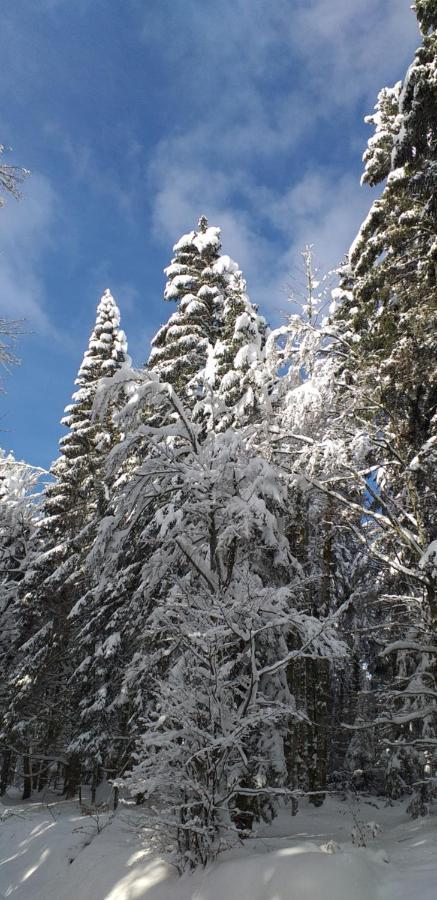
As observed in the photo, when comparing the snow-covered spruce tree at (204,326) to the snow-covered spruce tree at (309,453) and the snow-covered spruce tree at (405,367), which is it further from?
the snow-covered spruce tree at (405,367)

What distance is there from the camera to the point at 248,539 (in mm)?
8750

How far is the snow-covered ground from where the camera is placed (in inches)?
205

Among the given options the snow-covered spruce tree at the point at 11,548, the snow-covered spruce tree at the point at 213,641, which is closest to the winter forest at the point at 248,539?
the snow-covered spruce tree at the point at 213,641

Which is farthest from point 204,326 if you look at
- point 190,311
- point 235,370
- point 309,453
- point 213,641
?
point 213,641

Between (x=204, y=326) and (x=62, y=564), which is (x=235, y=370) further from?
(x=62, y=564)

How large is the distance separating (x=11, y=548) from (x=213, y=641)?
19.7 metres

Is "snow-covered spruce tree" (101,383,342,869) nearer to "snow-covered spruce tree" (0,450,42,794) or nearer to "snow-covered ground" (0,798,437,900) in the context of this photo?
"snow-covered ground" (0,798,437,900)

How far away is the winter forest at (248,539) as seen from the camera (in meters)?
7.10

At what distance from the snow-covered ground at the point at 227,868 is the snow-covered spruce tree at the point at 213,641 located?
0.43m

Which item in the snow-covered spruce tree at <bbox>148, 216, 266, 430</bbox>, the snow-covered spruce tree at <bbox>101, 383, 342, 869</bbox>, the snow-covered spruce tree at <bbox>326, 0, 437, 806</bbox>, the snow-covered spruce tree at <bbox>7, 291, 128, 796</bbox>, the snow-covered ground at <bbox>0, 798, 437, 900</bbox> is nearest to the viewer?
the snow-covered ground at <bbox>0, 798, 437, 900</bbox>

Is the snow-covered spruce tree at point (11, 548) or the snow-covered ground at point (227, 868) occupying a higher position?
the snow-covered spruce tree at point (11, 548)

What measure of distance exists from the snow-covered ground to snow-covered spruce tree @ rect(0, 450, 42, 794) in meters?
12.4

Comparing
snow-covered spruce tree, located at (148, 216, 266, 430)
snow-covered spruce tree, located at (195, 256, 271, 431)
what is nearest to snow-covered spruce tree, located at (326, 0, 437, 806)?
snow-covered spruce tree, located at (195, 256, 271, 431)

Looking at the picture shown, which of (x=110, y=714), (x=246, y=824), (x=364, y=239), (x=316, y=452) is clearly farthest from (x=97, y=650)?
(x=364, y=239)
